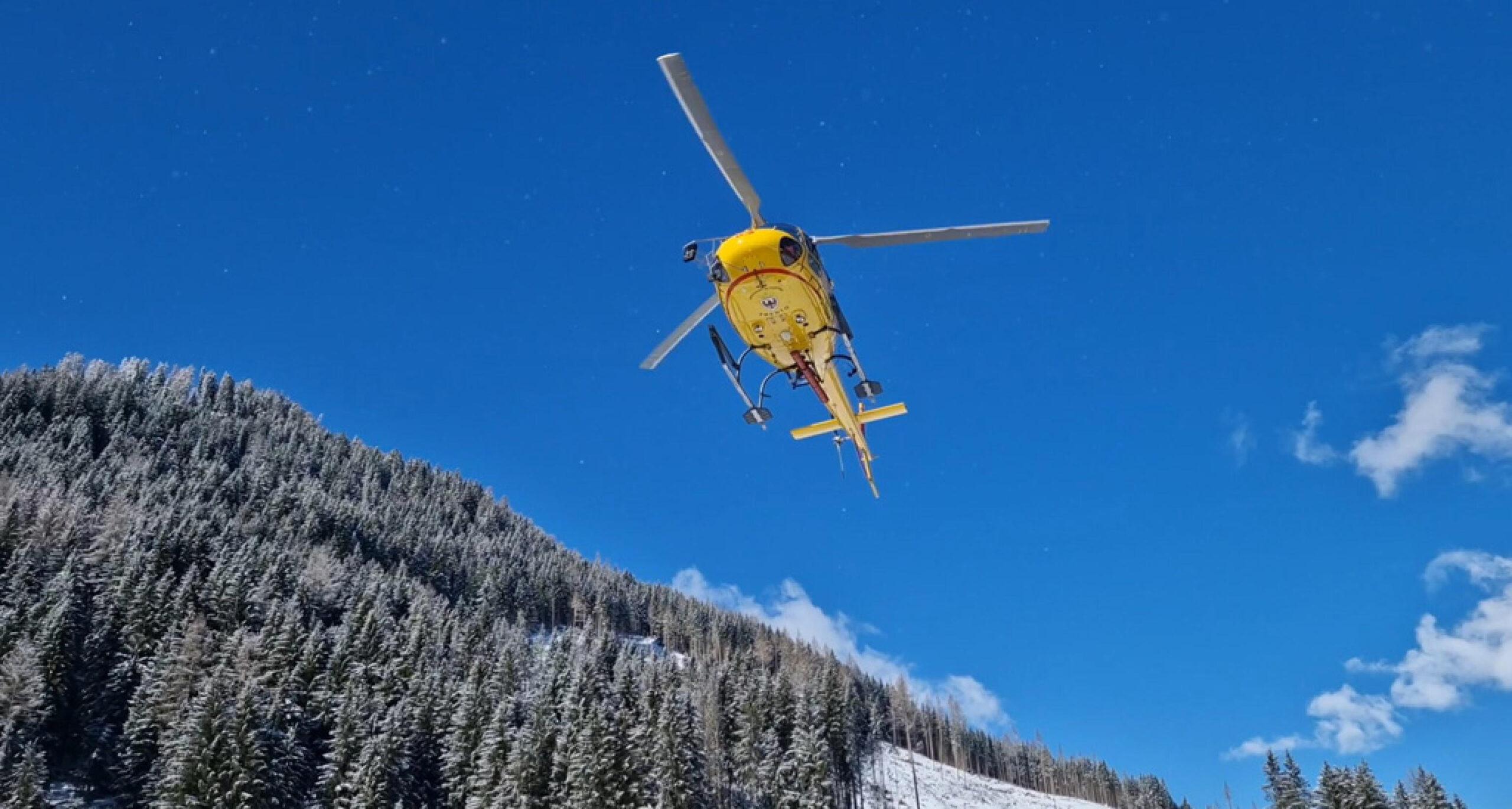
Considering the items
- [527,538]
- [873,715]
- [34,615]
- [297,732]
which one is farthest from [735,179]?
[527,538]

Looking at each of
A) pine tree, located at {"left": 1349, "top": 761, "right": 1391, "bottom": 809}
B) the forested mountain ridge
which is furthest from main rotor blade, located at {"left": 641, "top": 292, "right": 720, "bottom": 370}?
pine tree, located at {"left": 1349, "top": 761, "right": 1391, "bottom": 809}

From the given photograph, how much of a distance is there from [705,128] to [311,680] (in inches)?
1819

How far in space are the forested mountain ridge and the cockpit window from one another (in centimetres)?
3013

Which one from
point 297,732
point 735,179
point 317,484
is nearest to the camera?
point 735,179

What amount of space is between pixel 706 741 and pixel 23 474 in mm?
76815

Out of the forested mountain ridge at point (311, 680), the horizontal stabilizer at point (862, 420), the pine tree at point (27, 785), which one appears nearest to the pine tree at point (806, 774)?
the forested mountain ridge at point (311, 680)

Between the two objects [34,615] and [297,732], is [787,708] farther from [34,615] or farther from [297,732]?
[34,615]

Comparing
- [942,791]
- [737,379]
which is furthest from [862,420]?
[942,791]

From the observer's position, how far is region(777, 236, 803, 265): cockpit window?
1598 centimetres

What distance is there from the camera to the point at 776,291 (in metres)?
16.7

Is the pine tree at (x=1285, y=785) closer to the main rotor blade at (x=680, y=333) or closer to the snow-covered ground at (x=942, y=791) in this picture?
the snow-covered ground at (x=942, y=791)

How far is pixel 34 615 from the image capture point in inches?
1817

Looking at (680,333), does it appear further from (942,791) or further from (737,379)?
(942,791)

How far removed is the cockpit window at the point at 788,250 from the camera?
16.0 m
